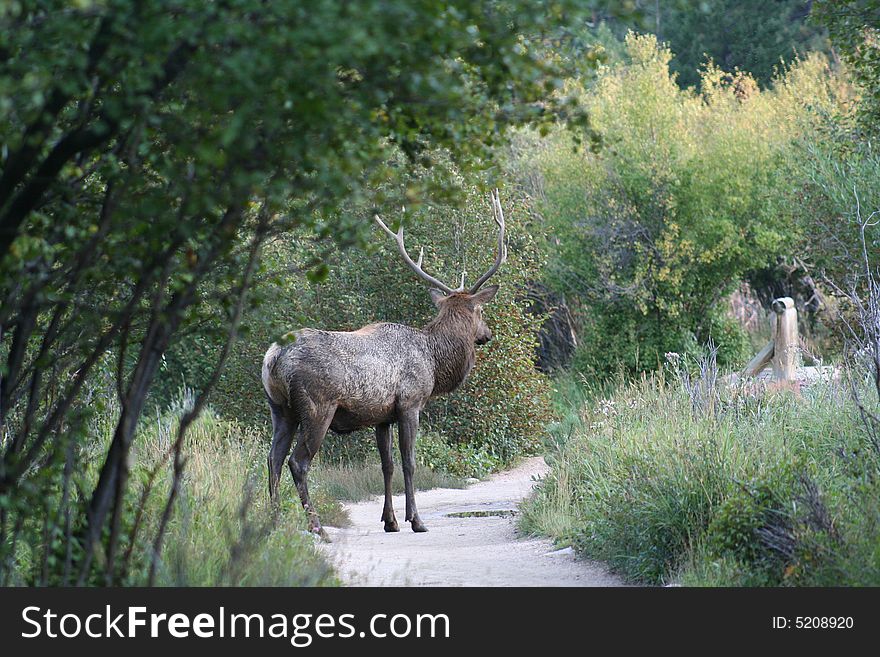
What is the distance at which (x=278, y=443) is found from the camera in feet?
36.0

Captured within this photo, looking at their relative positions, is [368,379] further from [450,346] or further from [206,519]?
[206,519]

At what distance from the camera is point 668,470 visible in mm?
8461

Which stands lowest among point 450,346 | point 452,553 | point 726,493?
point 452,553

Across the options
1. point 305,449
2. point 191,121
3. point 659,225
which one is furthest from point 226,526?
point 659,225

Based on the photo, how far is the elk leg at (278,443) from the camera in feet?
35.1

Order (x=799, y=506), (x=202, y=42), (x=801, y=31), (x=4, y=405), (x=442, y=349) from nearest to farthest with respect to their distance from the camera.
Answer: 1. (x=202, y=42)
2. (x=4, y=405)
3. (x=799, y=506)
4. (x=442, y=349)
5. (x=801, y=31)

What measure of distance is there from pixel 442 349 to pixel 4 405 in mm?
6332

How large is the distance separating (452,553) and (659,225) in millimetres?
15425

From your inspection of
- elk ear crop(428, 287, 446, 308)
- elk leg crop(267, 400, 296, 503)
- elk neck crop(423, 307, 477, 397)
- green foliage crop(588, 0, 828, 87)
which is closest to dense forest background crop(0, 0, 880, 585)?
elk leg crop(267, 400, 296, 503)

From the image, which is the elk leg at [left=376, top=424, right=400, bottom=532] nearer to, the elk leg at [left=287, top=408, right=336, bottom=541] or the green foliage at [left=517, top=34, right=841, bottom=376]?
the elk leg at [left=287, top=408, right=336, bottom=541]

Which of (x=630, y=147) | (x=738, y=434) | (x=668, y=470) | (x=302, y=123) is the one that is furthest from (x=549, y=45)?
(x=630, y=147)

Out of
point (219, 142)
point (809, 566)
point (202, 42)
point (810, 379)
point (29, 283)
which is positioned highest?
point (202, 42)

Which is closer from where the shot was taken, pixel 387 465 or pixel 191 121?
pixel 191 121

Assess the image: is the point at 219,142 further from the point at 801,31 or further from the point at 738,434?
Result: the point at 801,31
